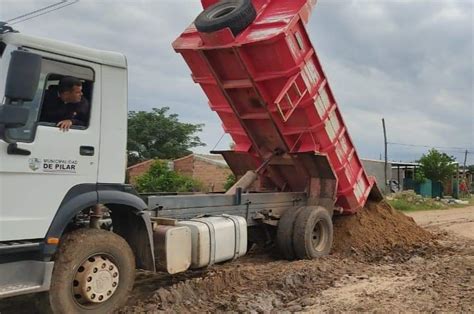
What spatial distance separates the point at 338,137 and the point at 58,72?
5126mm

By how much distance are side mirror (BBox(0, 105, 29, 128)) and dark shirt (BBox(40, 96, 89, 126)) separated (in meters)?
0.40

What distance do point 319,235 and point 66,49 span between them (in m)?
5.38

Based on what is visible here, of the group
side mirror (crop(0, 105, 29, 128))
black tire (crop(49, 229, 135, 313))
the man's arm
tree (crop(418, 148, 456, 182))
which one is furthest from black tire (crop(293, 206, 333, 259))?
tree (crop(418, 148, 456, 182))

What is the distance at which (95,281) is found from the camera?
4.92m

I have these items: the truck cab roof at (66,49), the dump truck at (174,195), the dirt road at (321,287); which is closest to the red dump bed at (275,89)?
the dump truck at (174,195)

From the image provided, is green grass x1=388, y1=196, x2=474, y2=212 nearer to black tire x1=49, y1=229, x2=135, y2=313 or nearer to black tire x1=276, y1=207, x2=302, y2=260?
black tire x1=276, y1=207, x2=302, y2=260

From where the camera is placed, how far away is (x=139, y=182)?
886 inches

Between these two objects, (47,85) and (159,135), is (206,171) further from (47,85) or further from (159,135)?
(47,85)

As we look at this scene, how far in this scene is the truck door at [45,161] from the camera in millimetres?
4457

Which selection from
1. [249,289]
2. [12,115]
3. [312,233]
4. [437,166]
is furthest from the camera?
[437,166]

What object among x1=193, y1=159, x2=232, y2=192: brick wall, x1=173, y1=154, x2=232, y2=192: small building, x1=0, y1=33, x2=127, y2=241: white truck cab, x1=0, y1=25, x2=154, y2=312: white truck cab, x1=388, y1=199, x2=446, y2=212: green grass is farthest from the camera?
x1=173, y1=154, x2=232, y2=192: small building

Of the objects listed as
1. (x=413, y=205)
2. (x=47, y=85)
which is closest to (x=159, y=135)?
(x=413, y=205)

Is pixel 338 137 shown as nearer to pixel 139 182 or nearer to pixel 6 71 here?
pixel 6 71

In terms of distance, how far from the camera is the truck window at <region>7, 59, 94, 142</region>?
4531mm
